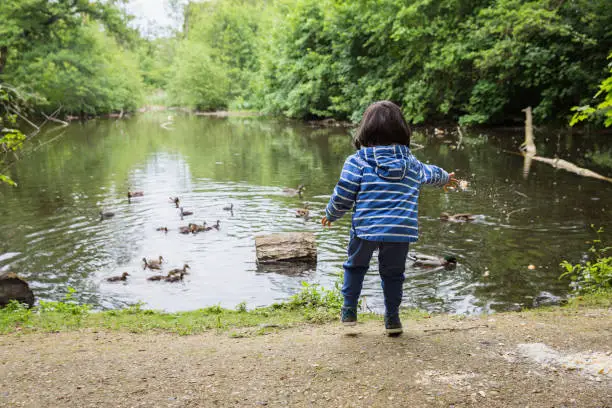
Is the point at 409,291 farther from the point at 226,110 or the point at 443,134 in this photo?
the point at 226,110

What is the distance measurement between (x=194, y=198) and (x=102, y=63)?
40.4 m

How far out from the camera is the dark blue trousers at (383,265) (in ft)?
14.8

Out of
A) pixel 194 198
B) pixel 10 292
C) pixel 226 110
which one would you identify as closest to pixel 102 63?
pixel 226 110

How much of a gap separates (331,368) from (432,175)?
183 cm

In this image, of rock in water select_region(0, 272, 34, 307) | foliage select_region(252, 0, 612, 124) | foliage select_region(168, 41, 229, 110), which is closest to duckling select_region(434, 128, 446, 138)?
foliage select_region(252, 0, 612, 124)

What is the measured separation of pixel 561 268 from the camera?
27.3 feet

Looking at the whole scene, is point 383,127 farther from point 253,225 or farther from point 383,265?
point 253,225

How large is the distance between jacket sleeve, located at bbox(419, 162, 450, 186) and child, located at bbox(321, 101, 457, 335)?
0.05m

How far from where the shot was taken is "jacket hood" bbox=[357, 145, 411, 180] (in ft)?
14.5

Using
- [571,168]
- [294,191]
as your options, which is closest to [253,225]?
[294,191]

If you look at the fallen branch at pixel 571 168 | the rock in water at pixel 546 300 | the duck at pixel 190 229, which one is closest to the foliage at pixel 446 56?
the fallen branch at pixel 571 168

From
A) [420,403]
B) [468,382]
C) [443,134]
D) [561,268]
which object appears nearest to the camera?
[420,403]

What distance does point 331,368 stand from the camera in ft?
13.7

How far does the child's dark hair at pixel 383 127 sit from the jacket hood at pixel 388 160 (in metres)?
0.07
